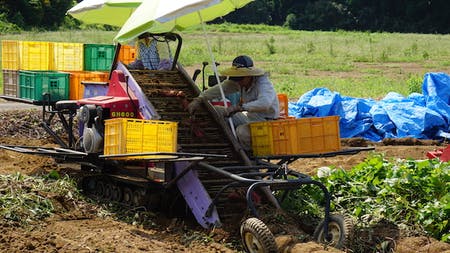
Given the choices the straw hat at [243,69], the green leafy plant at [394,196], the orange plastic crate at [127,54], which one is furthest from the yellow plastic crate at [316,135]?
the orange plastic crate at [127,54]

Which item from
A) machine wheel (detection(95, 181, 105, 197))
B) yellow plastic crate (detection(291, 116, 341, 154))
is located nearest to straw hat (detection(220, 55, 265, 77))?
yellow plastic crate (detection(291, 116, 341, 154))

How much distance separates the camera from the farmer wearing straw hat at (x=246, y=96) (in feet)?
33.4

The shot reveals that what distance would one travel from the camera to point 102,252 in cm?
810

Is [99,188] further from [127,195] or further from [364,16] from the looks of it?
[364,16]

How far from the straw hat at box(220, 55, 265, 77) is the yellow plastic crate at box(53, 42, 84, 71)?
154 inches

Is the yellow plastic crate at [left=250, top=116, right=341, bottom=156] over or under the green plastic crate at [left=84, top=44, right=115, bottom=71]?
under

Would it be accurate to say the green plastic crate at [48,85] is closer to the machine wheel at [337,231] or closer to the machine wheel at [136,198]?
the machine wheel at [136,198]

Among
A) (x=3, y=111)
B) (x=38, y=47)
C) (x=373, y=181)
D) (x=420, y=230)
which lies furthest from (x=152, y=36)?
(x=3, y=111)

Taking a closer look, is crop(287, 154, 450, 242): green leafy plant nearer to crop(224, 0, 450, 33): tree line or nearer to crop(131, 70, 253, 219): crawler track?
crop(131, 70, 253, 219): crawler track

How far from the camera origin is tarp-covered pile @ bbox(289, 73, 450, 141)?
56.9ft

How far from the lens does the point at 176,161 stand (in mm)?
9031

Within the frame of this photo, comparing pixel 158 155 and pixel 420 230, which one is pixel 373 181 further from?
pixel 158 155

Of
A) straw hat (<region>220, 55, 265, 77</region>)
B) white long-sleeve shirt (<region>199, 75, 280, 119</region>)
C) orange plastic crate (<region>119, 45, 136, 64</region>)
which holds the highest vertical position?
orange plastic crate (<region>119, 45, 136, 64</region>)

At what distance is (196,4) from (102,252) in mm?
2980
